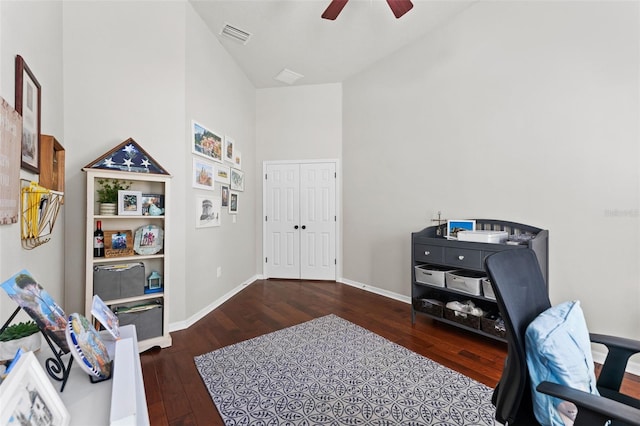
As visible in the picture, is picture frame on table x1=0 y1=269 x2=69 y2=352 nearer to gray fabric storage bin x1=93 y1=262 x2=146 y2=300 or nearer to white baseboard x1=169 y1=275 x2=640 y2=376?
gray fabric storage bin x1=93 y1=262 x2=146 y2=300

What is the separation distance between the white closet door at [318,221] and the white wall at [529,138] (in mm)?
878

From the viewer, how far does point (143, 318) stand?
95.4 inches

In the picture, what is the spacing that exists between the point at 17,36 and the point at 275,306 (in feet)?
10.1

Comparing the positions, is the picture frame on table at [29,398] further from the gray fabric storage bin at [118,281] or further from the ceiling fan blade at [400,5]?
the ceiling fan blade at [400,5]

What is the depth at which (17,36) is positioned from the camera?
4.81ft

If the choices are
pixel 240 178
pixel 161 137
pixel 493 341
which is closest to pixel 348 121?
pixel 240 178

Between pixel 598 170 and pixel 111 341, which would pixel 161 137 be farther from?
pixel 598 170

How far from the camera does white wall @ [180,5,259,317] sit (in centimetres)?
303

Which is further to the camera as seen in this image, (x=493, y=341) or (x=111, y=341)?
(x=493, y=341)

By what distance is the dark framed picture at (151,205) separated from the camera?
8.27 ft

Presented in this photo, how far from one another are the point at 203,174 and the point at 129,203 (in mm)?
956

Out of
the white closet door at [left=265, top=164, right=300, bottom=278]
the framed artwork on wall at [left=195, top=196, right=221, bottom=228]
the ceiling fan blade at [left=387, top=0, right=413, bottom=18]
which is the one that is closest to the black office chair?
the ceiling fan blade at [left=387, top=0, right=413, bottom=18]

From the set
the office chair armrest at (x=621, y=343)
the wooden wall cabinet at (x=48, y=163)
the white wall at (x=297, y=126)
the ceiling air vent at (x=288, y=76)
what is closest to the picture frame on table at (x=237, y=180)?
the white wall at (x=297, y=126)

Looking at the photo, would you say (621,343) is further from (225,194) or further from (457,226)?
(225,194)
